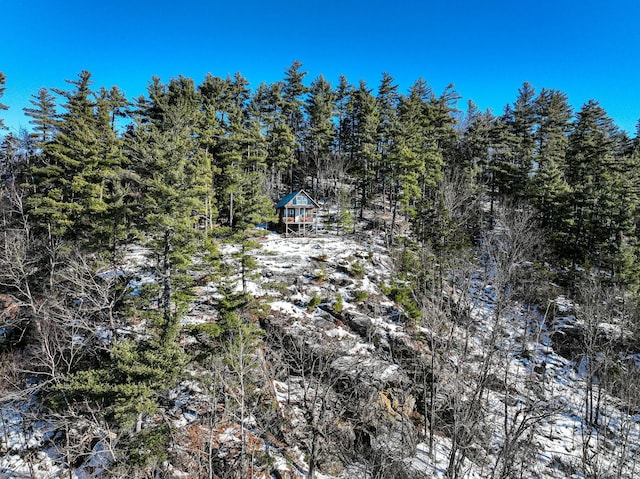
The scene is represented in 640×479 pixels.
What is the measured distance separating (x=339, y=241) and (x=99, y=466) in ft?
75.1

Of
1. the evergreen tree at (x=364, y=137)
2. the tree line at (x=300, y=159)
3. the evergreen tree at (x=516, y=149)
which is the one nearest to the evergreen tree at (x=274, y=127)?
the tree line at (x=300, y=159)

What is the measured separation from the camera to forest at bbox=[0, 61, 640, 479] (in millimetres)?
13406

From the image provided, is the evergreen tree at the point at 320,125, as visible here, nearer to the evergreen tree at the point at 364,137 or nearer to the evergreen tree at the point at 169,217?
the evergreen tree at the point at 364,137

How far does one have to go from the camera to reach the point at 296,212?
36.2m

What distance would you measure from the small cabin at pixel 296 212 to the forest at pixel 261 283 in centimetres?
388

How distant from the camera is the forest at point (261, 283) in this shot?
13406 mm

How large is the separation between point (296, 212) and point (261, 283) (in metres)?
15.8

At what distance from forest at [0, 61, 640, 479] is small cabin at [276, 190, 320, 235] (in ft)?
12.7

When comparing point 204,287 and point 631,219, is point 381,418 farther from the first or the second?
point 631,219

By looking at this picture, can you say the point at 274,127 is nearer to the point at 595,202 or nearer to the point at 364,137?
the point at 364,137

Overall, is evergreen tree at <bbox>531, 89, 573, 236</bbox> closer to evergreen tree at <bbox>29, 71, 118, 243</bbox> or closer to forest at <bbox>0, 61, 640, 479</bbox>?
forest at <bbox>0, 61, 640, 479</bbox>

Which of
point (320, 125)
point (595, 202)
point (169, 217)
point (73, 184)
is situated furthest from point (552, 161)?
point (73, 184)

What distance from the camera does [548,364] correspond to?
21.5 m

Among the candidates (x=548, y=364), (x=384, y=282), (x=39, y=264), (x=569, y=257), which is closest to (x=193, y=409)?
(x=39, y=264)
